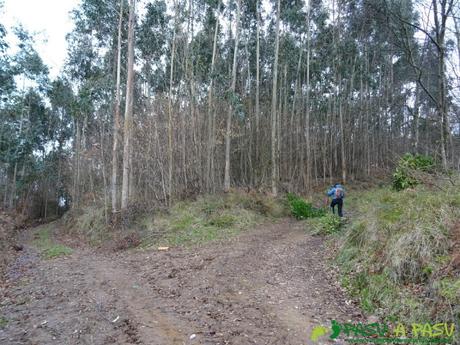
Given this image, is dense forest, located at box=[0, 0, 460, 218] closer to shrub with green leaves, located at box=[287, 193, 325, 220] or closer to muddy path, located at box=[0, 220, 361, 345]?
shrub with green leaves, located at box=[287, 193, 325, 220]

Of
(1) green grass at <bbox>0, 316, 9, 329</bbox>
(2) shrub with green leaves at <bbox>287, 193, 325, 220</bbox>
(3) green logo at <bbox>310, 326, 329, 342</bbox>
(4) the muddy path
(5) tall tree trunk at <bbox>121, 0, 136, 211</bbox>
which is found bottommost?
(1) green grass at <bbox>0, 316, 9, 329</bbox>

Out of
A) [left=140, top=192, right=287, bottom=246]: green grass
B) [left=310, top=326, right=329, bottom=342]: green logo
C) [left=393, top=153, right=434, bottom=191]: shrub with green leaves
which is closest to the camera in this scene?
[left=310, top=326, right=329, bottom=342]: green logo

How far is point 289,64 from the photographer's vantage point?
2025 cm

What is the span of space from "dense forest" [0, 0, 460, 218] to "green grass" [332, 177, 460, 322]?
3.18m

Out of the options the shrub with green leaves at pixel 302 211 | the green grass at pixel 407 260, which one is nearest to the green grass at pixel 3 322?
the green grass at pixel 407 260

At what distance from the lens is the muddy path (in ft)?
13.3

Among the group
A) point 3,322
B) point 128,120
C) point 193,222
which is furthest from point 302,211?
point 3,322

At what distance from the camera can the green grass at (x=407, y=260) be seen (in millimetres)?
3816

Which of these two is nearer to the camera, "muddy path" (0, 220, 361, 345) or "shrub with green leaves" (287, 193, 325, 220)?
"muddy path" (0, 220, 361, 345)

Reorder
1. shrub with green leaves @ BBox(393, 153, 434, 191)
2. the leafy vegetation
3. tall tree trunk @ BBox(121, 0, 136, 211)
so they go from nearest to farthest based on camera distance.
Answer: the leafy vegetation < shrub with green leaves @ BBox(393, 153, 434, 191) < tall tree trunk @ BBox(121, 0, 136, 211)

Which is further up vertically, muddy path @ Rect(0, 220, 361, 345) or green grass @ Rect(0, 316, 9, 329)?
muddy path @ Rect(0, 220, 361, 345)

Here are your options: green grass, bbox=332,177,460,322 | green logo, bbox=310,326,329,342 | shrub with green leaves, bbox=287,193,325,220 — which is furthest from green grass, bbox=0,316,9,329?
shrub with green leaves, bbox=287,193,325,220

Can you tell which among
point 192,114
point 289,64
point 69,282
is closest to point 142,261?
point 69,282

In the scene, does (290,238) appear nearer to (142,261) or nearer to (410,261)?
(142,261)
